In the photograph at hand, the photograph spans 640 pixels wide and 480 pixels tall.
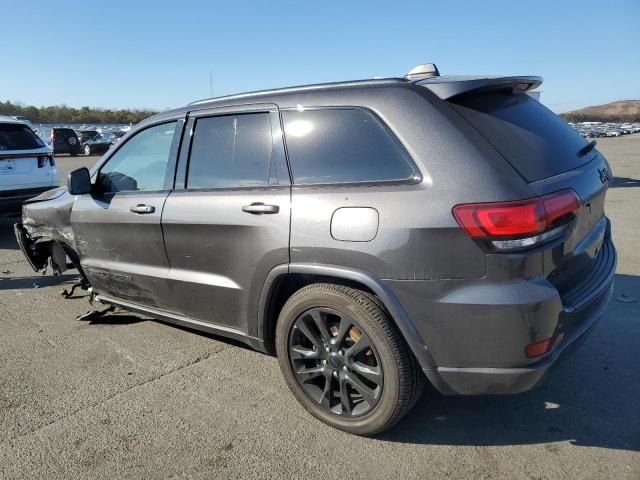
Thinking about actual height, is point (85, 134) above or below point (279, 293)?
above

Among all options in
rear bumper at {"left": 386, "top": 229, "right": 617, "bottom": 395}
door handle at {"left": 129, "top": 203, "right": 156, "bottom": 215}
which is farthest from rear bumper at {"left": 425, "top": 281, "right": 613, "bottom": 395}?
door handle at {"left": 129, "top": 203, "right": 156, "bottom": 215}

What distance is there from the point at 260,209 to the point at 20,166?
22.3 feet

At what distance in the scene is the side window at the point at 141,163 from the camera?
3.59 metres

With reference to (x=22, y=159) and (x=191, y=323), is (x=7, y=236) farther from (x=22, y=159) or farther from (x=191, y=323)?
(x=191, y=323)

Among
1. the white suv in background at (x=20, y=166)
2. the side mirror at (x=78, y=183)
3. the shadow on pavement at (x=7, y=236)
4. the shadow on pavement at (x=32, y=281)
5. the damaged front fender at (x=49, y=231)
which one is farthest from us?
the white suv in background at (x=20, y=166)

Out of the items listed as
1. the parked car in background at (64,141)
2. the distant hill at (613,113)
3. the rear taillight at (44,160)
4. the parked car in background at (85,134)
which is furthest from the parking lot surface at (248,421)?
the distant hill at (613,113)

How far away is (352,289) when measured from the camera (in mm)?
2551

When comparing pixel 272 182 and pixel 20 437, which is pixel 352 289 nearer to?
pixel 272 182

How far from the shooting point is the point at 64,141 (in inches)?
1190

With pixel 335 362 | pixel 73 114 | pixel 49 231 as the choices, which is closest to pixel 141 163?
pixel 49 231

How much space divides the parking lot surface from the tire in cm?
15

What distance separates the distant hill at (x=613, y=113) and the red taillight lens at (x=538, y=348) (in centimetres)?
12173

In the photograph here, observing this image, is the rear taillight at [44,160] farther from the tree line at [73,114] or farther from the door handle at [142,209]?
the tree line at [73,114]

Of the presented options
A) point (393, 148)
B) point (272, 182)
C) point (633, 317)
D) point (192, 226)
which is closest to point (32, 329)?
point (192, 226)
